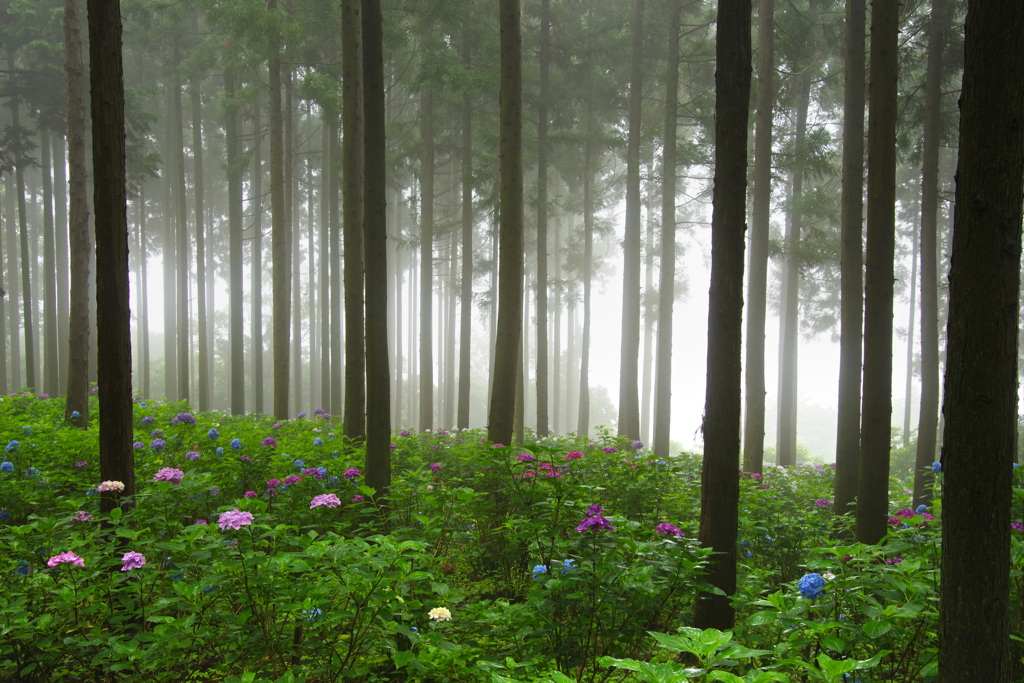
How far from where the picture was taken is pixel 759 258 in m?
11.6

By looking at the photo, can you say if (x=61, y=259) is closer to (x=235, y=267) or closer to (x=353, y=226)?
(x=235, y=267)

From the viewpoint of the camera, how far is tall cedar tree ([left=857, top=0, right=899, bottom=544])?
5.78m

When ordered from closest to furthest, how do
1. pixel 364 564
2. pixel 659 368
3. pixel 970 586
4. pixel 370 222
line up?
pixel 970 586 → pixel 364 564 → pixel 370 222 → pixel 659 368

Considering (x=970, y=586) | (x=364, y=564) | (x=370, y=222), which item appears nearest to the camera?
(x=970, y=586)

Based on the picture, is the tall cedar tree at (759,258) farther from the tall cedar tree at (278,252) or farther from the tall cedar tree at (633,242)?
the tall cedar tree at (278,252)

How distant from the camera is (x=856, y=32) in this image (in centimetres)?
852

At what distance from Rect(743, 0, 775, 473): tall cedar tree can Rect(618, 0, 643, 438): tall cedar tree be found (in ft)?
12.0

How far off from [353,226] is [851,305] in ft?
23.7

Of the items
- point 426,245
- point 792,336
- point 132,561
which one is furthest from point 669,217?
point 132,561

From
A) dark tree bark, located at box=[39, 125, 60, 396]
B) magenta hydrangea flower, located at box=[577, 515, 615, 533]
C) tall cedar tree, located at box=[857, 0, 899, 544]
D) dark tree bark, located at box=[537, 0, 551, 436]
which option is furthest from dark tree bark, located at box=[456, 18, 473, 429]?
magenta hydrangea flower, located at box=[577, 515, 615, 533]

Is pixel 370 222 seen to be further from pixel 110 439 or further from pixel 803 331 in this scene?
pixel 803 331

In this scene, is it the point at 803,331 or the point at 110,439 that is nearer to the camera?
the point at 110,439

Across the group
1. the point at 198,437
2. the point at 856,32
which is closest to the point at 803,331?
the point at 856,32

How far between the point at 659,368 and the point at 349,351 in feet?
24.6
